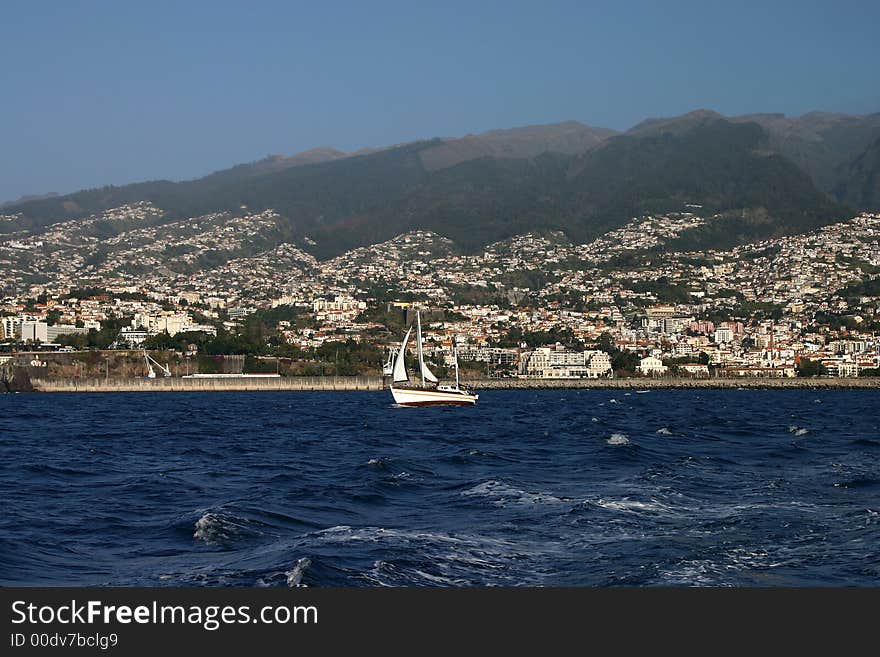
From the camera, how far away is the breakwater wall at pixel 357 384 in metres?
113

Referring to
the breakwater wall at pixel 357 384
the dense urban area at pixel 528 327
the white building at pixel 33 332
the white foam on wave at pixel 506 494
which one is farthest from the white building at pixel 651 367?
the white foam on wave at pixel 506 494

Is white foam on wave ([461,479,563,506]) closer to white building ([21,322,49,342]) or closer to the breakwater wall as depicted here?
the breakwater wall

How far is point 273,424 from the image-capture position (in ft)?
160

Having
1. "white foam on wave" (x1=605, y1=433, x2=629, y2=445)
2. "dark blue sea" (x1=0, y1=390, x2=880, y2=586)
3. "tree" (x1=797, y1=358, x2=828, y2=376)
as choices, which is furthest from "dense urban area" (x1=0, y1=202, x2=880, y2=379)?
"dark blue sea" (x1=0, y1=390, x2=880, y2=586)

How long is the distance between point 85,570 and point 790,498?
11481 millimetres

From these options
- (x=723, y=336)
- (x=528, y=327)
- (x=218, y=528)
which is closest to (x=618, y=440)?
(x=218, y=528)

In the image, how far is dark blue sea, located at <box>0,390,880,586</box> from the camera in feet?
42.9

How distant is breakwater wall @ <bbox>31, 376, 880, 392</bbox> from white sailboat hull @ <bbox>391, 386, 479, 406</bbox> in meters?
42.1

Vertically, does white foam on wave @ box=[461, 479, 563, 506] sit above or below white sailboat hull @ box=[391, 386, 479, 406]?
above

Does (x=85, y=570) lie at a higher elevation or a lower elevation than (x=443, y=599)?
lower

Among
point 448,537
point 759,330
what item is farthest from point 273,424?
point 759,330

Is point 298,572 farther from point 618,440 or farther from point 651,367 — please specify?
point 651,367

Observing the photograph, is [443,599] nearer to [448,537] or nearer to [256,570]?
[256,570]

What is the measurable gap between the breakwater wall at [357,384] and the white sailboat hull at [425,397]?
42108mm
